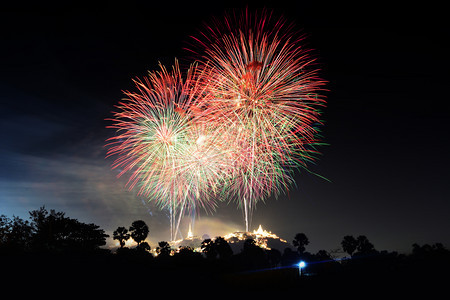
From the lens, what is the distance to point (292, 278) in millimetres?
25797

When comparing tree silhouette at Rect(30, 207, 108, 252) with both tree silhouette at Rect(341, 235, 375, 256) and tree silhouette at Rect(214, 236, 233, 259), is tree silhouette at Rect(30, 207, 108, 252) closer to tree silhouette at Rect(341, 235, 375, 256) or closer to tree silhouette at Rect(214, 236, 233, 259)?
tree silhouette at Rect(214, 236, 233, 259)

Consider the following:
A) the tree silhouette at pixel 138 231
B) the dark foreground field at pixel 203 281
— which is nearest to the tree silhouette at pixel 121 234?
the tree silhouette at pixel 138 231

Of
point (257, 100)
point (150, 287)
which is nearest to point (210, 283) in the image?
point (150, 287)

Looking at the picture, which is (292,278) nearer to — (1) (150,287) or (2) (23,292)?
(1) (150,287)

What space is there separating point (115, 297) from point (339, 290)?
15.6 meters

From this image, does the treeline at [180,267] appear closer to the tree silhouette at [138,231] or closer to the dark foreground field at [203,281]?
the dark foreground field at [203,281]

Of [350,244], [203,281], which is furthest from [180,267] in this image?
[350,244]

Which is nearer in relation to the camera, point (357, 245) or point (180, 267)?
point (180, 267)

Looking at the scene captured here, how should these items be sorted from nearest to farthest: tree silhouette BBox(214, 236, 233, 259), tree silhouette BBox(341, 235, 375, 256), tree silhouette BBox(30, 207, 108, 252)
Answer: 1. tree silhouette BBox(30, 207, 108, 252)
2. tree silhouette BBox(214, 236, 233, 259)
3. tree silhouette BBox(341, 235, 375, 256)

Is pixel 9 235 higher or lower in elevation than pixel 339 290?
higher

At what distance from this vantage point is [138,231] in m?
83.6

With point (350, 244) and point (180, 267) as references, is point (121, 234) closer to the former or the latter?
point (180, 267)

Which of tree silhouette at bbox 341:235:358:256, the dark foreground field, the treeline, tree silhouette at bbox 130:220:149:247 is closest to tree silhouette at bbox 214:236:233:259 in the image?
tree silhouette at bbox 130:220:149:247

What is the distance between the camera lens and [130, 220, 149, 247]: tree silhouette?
8338 centimetres
